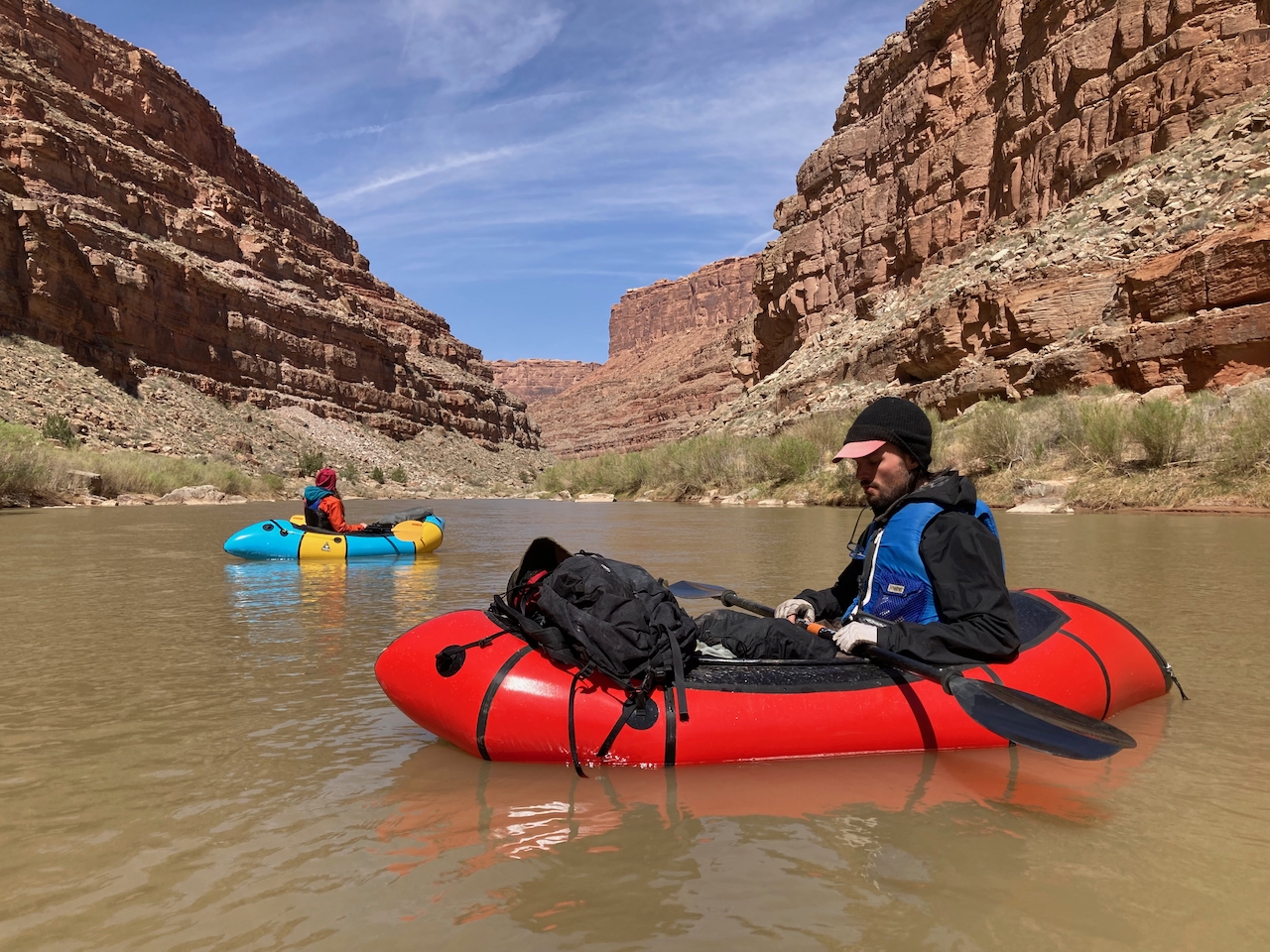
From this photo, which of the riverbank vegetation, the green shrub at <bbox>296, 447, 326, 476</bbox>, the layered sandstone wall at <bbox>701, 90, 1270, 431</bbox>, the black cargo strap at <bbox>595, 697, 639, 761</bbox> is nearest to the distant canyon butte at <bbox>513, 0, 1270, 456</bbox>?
the layered sandstone wall at <bbox>701, 90, 1270, 431</bbox>

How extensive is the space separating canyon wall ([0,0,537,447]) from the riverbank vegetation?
117ft

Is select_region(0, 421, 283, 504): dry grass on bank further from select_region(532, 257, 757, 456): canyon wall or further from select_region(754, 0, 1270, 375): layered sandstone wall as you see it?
select_region(532, 257, 757, 456): canyon wall

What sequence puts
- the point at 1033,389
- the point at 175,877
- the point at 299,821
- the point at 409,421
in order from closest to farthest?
the point at 175,877
the point at 299,821
the point at 1033,389
the point at 409,421

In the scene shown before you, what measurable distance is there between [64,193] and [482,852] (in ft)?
198

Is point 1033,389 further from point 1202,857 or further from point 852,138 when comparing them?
point 852,138

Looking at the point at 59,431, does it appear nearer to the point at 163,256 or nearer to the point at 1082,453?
the point at 163,256

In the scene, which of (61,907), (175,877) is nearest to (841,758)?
(175,877)

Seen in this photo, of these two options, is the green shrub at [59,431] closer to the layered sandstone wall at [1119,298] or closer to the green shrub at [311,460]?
the green shrub at [311,460]

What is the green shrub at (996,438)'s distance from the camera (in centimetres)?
1950

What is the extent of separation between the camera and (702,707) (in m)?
3.02

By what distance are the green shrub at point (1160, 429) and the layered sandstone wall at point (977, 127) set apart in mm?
15873

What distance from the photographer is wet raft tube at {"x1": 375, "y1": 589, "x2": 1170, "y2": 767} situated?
2998mm

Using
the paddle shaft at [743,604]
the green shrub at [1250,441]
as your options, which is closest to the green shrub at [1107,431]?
the green shrub at [1250,441]

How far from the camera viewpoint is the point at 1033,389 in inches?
900
